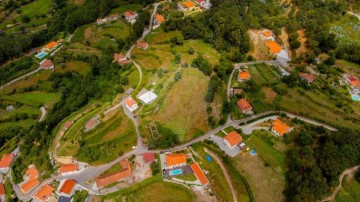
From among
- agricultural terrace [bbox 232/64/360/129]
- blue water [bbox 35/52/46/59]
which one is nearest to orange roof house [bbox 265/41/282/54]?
agricultural terrace [bbox 232/64/360/129]

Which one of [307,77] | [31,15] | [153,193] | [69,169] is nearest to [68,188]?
[69,169]

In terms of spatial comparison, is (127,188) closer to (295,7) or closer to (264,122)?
(264,122)

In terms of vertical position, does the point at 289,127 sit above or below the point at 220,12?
below

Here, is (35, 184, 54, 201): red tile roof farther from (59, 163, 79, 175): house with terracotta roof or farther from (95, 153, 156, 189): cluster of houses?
(95, 153, 156, 189): cluster of houses

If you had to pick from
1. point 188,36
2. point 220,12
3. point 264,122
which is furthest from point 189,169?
point 220,12

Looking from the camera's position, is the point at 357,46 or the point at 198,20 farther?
the point at 198,20

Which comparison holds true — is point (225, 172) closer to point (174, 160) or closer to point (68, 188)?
point (174, 160)
